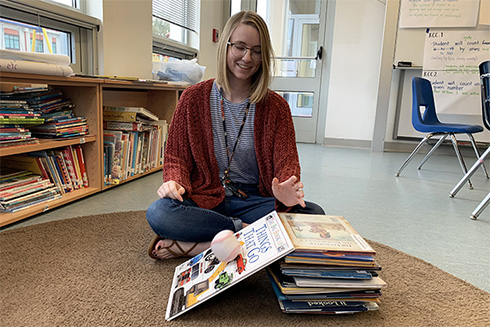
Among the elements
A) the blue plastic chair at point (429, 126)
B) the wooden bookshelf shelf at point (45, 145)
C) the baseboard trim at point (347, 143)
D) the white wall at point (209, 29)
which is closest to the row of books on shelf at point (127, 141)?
the wooden bookshelf shelf at point (45, 145)

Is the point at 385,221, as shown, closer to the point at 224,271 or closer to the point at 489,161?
the point at 224,271

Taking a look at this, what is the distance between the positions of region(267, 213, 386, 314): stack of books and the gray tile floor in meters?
0.49

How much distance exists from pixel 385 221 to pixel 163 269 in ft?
3.53

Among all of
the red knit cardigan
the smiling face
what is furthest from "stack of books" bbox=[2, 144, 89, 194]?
the smiling face

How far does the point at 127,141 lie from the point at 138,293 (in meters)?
1.27

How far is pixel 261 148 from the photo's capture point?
1.21 meters

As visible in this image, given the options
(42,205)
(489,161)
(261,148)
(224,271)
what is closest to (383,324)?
(224,271)

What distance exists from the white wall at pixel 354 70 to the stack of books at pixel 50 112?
3.11m

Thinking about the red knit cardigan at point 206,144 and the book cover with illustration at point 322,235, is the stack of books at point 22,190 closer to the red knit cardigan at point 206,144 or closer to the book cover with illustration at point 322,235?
the red knit cardigan at point 206,144

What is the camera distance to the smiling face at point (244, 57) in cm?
112

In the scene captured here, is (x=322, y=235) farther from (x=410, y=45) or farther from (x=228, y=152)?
(x=410, y=45)

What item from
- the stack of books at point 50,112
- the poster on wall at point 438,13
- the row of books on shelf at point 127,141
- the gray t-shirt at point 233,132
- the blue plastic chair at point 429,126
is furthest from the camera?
the poster on wall at point 438,13

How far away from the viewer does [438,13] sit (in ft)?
11.9

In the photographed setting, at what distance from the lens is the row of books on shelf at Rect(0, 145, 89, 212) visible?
151 centimetres
